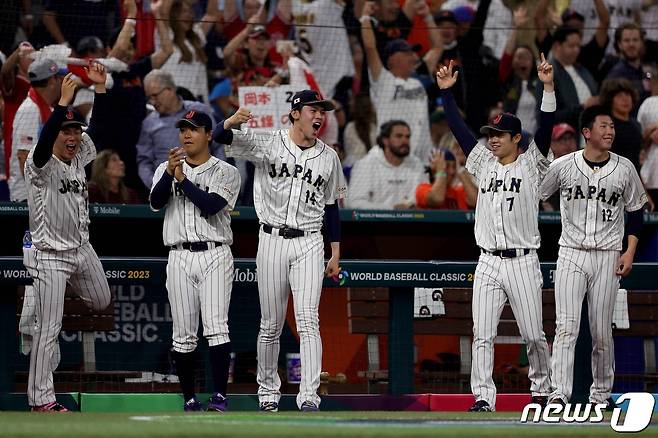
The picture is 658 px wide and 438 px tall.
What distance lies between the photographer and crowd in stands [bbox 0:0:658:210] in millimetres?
9078

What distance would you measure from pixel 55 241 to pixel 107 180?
170 centimetres

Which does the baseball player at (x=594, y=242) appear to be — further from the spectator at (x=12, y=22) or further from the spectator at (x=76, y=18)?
the spectator at (x=12, y=22)

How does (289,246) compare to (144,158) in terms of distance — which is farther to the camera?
(144,158)

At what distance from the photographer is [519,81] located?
10641mm

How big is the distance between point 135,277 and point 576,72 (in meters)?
4.66

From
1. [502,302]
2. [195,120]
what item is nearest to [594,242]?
[502,302]

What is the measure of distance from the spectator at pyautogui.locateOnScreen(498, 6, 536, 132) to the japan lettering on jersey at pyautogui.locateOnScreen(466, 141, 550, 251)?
10.3 feet

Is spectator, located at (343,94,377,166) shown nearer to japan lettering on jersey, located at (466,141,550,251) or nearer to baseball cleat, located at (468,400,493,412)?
japan lettering on jersey, located at (466,141,550,251)

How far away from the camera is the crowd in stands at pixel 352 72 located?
29.8 feet

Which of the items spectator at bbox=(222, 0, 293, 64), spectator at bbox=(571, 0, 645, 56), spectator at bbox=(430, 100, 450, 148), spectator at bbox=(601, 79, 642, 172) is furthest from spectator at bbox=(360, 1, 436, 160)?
spectator at bbox=(571, 0, 645, 56)

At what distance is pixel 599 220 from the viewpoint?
755 cm

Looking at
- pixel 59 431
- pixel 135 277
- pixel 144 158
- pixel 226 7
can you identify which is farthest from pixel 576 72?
pixel 59 431

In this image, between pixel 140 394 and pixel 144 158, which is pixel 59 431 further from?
pixel 144 158

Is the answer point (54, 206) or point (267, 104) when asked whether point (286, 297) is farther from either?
point (267, 104)
